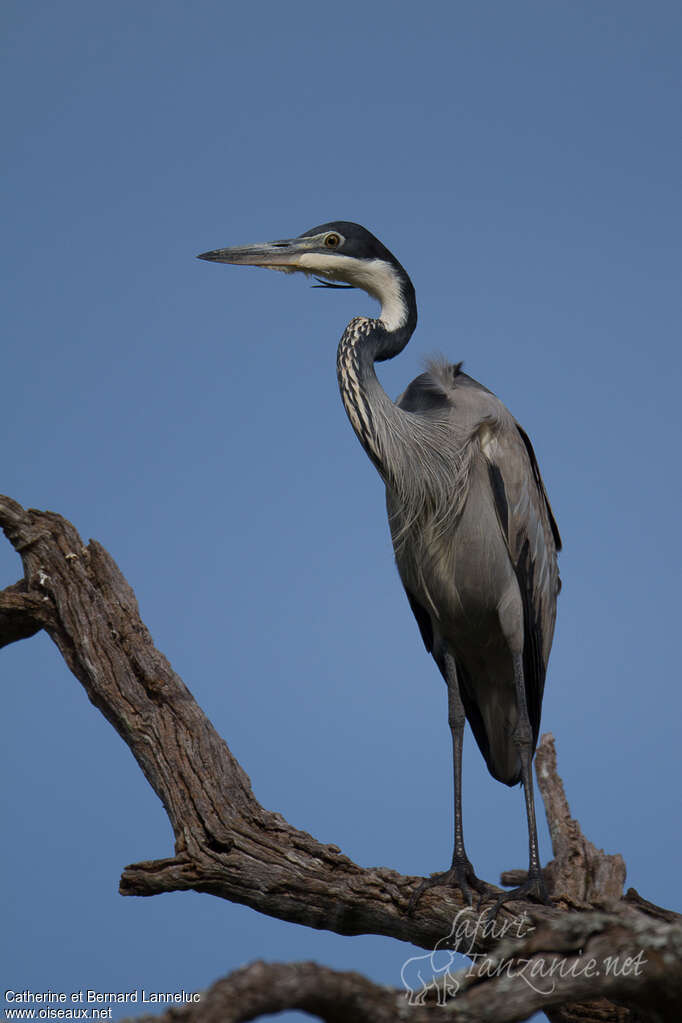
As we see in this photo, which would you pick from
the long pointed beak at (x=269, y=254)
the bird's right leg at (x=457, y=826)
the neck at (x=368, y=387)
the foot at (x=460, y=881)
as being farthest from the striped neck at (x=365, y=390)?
the foot at (x=460, y=881)

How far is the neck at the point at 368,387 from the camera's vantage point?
3420 millimetres

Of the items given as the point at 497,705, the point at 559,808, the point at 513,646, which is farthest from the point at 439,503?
the point at 559,808

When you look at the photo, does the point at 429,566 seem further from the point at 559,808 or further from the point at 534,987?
the point at 534,987

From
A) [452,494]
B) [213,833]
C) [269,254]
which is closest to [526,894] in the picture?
[213,833]

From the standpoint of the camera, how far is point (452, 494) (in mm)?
3566

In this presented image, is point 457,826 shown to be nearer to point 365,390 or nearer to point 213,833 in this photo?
point 213,833

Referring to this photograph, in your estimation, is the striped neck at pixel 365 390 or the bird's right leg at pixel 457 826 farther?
the striped neck at pixel 365 390

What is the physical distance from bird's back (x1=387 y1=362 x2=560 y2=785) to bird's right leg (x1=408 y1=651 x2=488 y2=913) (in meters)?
0.13

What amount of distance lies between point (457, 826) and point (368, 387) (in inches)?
57.7

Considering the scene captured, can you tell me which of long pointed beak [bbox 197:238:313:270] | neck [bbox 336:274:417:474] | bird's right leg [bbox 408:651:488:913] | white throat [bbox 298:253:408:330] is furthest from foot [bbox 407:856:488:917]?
long pointed beak [bbox 197:238:313:270]

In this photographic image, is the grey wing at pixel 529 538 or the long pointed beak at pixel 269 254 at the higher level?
the long pointed beak at pixel 269 254

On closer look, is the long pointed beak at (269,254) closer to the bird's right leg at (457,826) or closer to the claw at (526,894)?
the bird's right leg at (457,826)

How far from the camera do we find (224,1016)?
5.13ft

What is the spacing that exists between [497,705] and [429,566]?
2.25 feet
